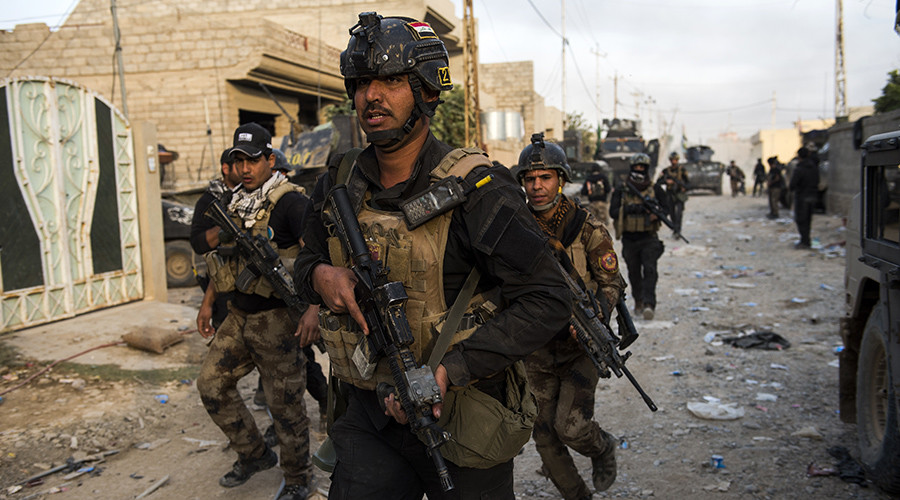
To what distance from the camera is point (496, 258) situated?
6.17ft

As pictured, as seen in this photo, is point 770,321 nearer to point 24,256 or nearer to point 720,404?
point 720,404

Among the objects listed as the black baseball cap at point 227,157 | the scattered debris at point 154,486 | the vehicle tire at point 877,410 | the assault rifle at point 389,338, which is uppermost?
the black baseball cap at point 227,157

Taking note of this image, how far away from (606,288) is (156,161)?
6.00 m

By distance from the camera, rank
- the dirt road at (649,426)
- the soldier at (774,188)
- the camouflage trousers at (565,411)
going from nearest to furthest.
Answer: the camouflage trousers at (565,411), the dirt road at (649,426), the soldier at (774,188)

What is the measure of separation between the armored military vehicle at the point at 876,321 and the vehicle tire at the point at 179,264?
894 cm

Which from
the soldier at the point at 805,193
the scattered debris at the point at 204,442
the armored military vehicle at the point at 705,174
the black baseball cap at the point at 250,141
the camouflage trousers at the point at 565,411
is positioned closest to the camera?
the camouflage trousers at the point at 565,411

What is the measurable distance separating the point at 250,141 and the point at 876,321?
11.4 ft

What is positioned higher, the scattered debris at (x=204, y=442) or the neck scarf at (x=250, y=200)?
the neck scarf at (x=250, y=200)

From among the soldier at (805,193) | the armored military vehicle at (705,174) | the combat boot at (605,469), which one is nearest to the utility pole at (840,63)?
the armored military vehicle at (705,174)

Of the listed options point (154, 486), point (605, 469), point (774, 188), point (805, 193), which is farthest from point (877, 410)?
point (774, 188)

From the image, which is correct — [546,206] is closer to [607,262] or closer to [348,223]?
[607,262]

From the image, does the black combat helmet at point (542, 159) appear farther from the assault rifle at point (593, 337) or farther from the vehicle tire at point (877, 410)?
the vehicle tire at point (877, 410)

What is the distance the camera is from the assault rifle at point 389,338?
1.78 metres

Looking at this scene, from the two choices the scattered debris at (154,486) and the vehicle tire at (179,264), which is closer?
the scattered debris at (154,486)
